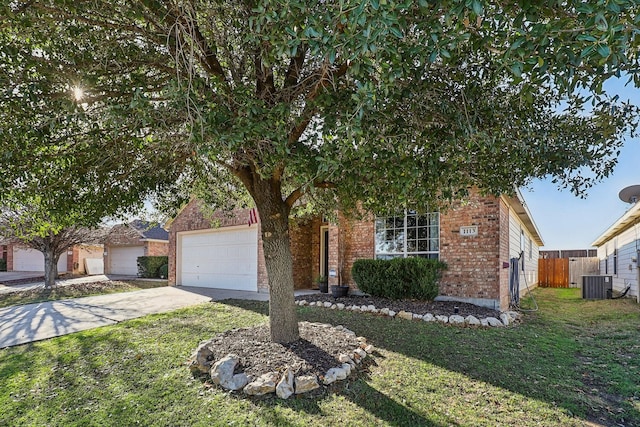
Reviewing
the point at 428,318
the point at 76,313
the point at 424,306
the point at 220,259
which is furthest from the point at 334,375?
the point at 220,259

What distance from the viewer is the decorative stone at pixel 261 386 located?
3.70m

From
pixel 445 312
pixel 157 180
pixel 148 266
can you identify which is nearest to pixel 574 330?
pixel 445 312

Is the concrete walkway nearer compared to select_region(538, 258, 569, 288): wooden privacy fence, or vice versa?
the concrete walkway

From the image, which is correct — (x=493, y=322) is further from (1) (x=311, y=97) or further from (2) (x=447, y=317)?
(1) (x=311, y=97)

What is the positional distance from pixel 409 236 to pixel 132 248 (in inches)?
738

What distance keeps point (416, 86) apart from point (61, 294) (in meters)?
13.1

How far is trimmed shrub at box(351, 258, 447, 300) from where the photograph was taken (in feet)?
27.9

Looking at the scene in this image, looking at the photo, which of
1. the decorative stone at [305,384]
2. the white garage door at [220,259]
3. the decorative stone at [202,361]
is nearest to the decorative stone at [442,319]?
the decorative stone at [305,384]

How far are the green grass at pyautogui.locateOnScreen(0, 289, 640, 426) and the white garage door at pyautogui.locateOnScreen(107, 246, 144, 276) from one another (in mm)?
16721

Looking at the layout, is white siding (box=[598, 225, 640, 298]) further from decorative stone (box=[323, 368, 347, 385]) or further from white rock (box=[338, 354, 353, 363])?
decorative stone (box=[323, 368, 347, 385])

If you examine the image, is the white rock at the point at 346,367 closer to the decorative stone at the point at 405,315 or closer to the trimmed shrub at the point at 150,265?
the decorative stone at the point at 405,315

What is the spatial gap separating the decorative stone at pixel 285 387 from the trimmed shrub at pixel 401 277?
5425 mm

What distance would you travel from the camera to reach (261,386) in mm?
3717

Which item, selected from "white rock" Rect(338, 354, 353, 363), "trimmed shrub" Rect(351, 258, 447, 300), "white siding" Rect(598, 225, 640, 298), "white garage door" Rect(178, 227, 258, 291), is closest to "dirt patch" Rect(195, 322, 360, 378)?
"white rock" Rect(338, 354, 353, 363)
